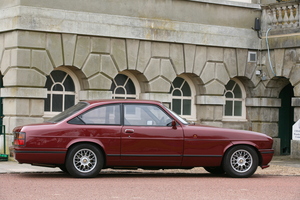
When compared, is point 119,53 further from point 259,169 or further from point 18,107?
point 259,169

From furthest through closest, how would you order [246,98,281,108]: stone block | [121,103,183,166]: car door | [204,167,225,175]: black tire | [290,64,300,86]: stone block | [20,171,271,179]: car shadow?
[246,98,281,108]: stone block, [290,64,300,86]: stone block, [204,167,225,175]: black tire, [20,171,271,179]: car shadow, [121,103,183,166]: car door

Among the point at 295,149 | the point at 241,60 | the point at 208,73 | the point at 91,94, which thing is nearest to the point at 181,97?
the point at 208,73

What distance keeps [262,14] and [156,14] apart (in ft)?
12.1

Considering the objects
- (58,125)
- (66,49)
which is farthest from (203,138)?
(66,49)

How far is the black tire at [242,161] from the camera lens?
13383mm

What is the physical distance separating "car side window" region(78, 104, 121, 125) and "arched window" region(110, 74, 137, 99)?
5813 mm

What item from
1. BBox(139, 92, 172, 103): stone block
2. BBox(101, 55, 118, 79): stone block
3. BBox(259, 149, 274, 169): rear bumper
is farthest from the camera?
BBox(139, 92, 172, 103): stone block

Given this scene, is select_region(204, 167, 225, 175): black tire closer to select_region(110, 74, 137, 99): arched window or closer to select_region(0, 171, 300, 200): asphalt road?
select_region(0, 171, 300, 200): asphalt road

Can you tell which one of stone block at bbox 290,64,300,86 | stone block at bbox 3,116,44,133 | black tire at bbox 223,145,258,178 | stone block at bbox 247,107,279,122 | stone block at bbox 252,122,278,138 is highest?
stone block at bbox 290,64,300,86

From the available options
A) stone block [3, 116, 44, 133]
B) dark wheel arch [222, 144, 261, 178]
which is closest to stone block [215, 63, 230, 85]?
stone block [3, 116, 44, 133]

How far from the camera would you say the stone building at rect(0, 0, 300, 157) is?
17.2m

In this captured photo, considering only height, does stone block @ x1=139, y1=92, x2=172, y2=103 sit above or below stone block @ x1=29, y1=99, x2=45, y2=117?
above

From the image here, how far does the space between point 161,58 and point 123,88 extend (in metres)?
1.34

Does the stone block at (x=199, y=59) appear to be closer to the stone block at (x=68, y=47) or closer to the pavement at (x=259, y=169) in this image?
the pavement at (x=259, y=169)
